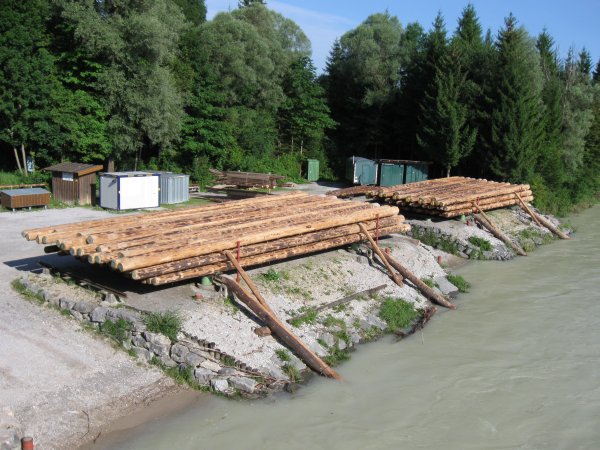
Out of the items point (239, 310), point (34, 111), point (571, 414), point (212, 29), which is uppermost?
point (212, 29)

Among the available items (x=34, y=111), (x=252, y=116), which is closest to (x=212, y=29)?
(x=252, y=116)

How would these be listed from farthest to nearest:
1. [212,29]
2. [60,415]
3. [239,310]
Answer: [212,29] < [239,310] < [60,415]

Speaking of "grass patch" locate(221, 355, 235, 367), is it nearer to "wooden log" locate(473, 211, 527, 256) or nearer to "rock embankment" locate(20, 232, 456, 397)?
"rock embankment" locate(20, 232, 456, 397)

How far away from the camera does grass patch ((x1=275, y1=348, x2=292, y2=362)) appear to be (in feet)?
35.9

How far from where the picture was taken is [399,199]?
22.4 metres

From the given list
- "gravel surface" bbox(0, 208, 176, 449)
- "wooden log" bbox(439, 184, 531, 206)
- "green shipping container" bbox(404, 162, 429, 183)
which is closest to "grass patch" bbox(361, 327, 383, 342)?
"gravel surface" bbox(0, 208, 176, 449)

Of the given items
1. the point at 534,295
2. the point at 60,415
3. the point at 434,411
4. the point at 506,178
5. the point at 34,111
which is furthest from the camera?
the point at 506,178

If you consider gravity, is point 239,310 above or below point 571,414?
above

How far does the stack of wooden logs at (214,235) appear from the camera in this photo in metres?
11.7

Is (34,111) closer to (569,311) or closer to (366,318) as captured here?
(366,318)

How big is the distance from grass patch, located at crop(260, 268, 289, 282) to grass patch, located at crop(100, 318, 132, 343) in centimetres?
356

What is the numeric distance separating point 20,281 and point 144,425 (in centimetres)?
601

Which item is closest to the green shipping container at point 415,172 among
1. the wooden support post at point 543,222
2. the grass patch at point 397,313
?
the wooden support post at point 543,222

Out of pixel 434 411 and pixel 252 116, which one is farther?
pixel 252 116
